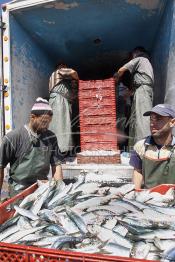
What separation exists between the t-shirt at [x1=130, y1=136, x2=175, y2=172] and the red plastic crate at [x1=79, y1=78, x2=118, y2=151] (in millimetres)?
1674

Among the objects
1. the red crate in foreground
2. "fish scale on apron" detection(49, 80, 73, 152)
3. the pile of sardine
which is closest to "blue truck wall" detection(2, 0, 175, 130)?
"fish scale on apron" detection(49, 80, 73, 152)

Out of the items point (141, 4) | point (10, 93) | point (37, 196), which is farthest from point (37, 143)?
point (141, 4)

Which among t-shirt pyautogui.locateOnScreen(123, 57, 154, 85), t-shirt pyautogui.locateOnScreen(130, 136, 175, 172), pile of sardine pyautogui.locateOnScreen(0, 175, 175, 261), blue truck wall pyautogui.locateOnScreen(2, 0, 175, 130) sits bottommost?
pile of sardine pyautogui.locateOnScreen(0, 175, 175, 261)

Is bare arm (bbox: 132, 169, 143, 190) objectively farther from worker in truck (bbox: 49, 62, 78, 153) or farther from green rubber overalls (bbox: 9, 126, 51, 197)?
worker in truck (bbox: 49, 62, 78, 153)

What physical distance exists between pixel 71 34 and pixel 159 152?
3309 millimetres

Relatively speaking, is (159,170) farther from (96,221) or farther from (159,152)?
(96,221)

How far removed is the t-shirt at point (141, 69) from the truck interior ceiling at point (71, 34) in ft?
0.86

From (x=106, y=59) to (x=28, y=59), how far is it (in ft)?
8.05

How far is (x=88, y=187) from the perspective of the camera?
262 centimetres

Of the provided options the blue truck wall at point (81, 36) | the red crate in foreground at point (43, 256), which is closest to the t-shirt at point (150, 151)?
the blue truck wall at point (81, 36)

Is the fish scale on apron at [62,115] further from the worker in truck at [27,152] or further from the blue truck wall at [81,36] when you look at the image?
the worker in truck at [27,152]

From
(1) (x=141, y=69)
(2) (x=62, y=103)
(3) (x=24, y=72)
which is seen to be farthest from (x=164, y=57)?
(3) (x=24, y=72)

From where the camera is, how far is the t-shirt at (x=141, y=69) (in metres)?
4.86

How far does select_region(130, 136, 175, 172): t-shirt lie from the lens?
111 inches
